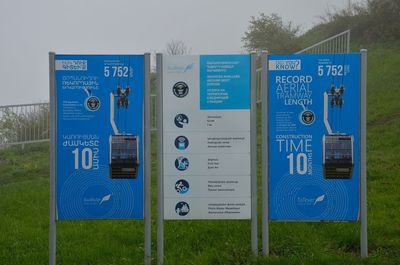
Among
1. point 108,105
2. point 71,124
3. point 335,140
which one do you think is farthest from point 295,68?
point 71,124

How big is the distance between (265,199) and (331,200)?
73cm

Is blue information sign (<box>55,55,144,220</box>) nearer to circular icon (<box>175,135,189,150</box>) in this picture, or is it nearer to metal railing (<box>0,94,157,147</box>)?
circular icon (<box>175,135,189,150</box>)

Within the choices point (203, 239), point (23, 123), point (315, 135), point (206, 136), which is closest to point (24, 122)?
point (23, 123)

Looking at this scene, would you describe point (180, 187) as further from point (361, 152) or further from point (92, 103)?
point (361, 152)

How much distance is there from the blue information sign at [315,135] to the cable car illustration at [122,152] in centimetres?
151

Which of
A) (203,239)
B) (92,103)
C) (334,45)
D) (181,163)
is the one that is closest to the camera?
(92,103)

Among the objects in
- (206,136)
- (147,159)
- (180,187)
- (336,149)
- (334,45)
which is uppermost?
(334,45)

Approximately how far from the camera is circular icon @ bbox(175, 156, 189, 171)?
6344mm

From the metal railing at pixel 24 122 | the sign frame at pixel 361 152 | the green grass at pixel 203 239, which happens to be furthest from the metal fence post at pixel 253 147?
the metal railing at pixel 24 122

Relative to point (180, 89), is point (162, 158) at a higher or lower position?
lower

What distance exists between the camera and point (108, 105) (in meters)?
6.25

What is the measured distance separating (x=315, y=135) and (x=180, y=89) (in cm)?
158

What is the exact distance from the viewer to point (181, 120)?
631 cm

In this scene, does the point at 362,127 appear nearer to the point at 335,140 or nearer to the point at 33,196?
the point at 335,140
